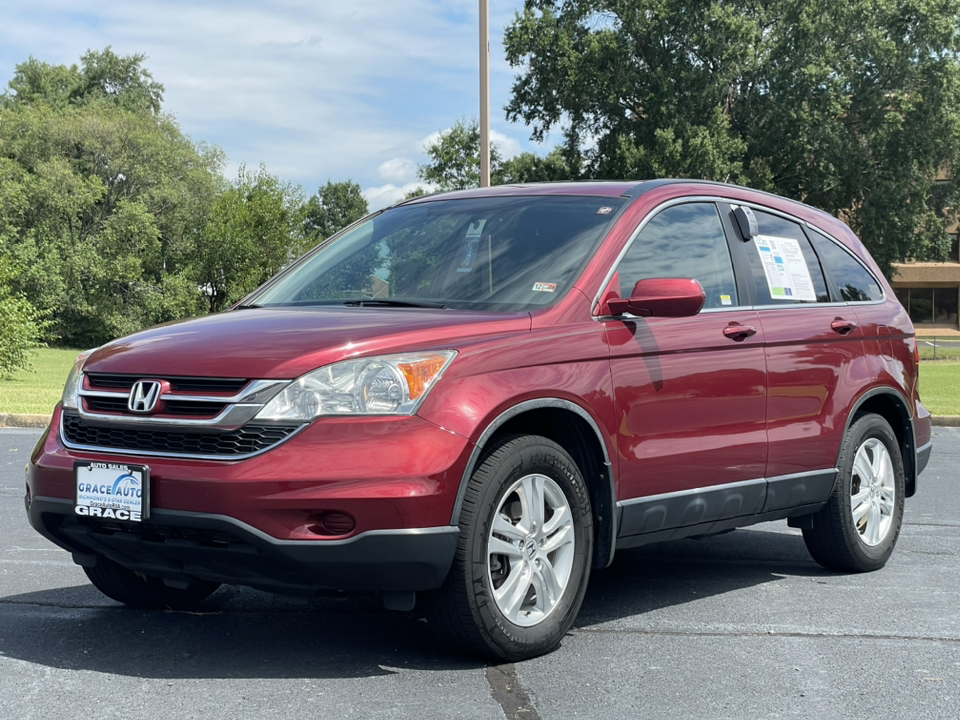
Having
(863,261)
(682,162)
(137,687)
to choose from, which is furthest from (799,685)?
(682,162)

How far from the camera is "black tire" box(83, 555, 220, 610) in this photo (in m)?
5.20

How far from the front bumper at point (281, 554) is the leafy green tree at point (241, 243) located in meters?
52.4

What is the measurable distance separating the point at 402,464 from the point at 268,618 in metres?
1.56

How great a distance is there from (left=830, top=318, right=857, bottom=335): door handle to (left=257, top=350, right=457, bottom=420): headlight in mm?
2757

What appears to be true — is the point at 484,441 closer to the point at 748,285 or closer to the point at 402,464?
the point at 402,464

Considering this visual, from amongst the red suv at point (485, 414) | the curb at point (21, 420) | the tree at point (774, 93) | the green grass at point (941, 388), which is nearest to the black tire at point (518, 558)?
the red suv at point (485, 414)

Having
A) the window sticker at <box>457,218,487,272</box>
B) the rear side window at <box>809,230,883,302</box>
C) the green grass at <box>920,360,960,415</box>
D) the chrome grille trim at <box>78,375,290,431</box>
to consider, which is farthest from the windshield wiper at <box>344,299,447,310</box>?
the green grass at <box>920,360,960,415</box>

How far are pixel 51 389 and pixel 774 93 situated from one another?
27124 millimetres

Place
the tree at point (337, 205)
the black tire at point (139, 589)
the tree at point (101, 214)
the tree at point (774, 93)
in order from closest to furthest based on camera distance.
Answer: the black tire at point (139, 589) → the tree at point (774, 93) → the tree at point (101, 214) → the tree at point (337, 205)

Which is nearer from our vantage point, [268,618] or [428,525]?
[428,525]

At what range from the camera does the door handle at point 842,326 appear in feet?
20.3

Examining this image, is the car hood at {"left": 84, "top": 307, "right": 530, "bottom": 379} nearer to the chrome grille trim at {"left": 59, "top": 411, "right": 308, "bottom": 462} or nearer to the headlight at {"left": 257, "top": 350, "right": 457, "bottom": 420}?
the headlight at {"left": 257, "top": 350, "right": 457, "bottom": 420}

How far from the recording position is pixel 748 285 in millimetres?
5801

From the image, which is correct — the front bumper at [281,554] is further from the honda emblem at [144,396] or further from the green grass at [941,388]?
the green grass at [941,388]
